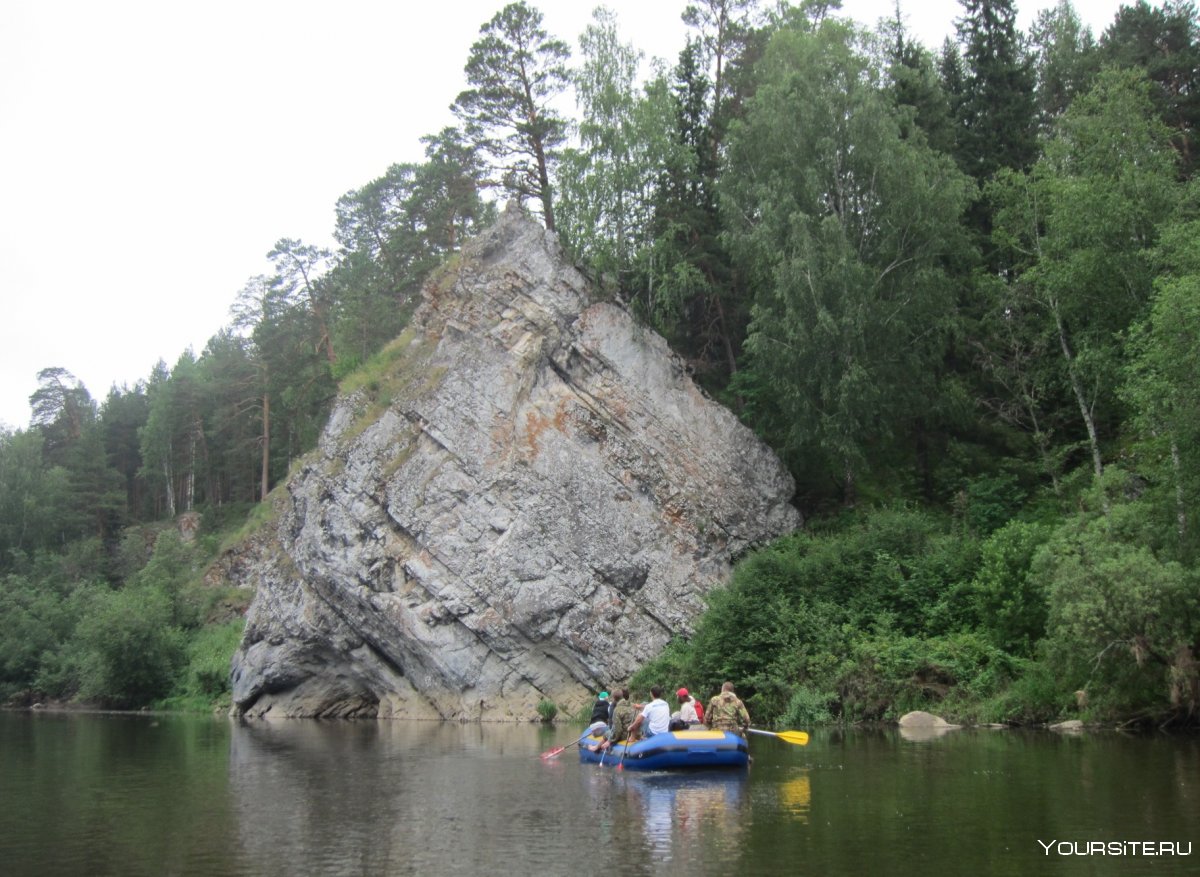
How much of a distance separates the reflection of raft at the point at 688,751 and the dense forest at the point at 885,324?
7.33 m

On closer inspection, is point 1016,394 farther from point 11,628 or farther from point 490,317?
point 11,628

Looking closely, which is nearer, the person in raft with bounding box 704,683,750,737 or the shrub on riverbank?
the person in raft with bounding box 704,683,750,737

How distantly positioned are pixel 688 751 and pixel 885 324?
21.4 metres

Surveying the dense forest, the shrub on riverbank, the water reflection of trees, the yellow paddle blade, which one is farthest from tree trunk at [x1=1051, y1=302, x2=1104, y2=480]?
the shrub on riverbank

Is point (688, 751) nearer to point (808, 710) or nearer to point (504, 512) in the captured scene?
point (808, 710)

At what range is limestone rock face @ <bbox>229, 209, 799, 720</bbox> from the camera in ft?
109

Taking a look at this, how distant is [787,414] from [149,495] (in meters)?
59.0

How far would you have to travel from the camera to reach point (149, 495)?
77.1m

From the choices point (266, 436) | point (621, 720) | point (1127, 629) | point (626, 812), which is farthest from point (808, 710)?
point (266, 436)

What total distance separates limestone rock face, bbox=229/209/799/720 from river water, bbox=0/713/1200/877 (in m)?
10.2

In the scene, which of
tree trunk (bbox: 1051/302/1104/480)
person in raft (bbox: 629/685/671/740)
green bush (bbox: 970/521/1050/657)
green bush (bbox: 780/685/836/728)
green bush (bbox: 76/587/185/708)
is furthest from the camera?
green bush (bbox: 76/587/185/708)

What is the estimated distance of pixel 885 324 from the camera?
1391 inches

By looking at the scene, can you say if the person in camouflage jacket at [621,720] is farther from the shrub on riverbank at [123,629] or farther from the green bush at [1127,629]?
the shrub on riverbank at [123,629]

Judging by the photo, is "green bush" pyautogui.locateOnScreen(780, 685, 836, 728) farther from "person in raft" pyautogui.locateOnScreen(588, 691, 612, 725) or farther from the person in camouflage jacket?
the person in camouflage jacket
